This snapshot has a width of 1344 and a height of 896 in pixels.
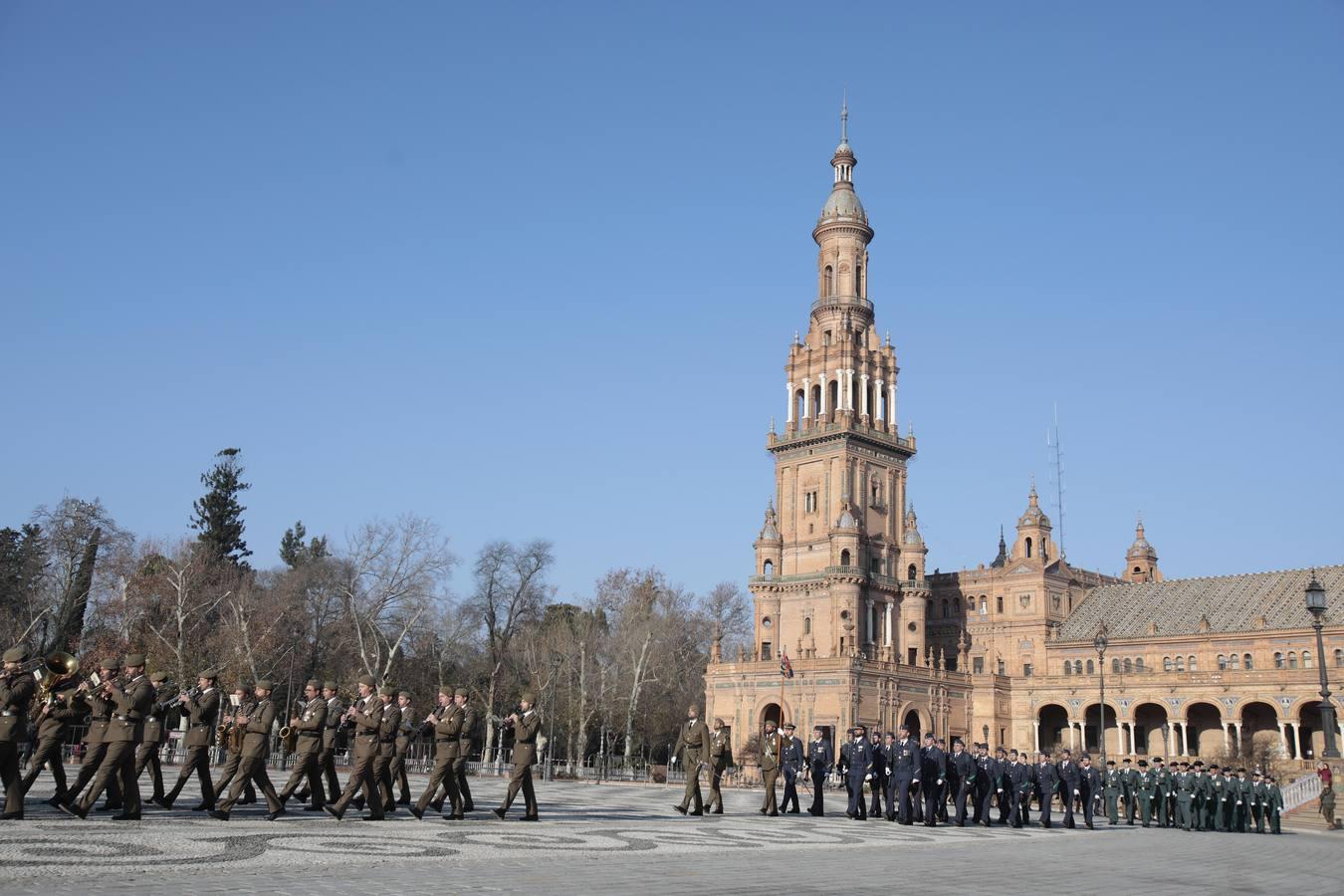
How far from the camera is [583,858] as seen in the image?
1420cm

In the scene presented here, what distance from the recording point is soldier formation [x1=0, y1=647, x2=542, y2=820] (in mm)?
15922

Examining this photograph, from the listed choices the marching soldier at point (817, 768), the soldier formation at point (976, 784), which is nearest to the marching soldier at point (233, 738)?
the soldier formation at point (976, 784)

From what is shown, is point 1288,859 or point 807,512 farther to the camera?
point 807,512

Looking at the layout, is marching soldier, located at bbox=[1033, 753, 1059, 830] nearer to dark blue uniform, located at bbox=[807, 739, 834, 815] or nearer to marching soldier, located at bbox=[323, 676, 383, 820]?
dark blue uniform, located at bbox=[807, 739, 834, 815]

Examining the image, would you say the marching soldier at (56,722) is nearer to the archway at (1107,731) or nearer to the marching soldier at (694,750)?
the marching soldier at (694,750)

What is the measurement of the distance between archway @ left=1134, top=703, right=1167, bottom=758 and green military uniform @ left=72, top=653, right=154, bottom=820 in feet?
237

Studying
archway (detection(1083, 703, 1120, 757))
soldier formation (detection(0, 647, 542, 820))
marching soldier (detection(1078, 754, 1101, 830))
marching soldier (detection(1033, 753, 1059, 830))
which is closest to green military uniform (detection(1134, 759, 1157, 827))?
marching soldier (detection(1078, 754, 1101, 830))

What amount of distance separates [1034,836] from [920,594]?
57.6m

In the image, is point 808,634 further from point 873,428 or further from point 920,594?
point 873,428

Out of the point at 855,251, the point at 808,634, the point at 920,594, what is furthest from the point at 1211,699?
the point at 855,251

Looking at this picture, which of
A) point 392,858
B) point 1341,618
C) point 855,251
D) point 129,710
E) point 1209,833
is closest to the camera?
point 392,858

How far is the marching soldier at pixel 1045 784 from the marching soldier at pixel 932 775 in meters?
4.48

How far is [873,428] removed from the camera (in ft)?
273

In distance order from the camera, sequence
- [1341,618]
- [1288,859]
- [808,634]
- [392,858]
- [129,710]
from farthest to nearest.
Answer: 1. [808,634]
2. [1341,618]
3. [1288,859]
4. [129,710]
5. [392,858]
